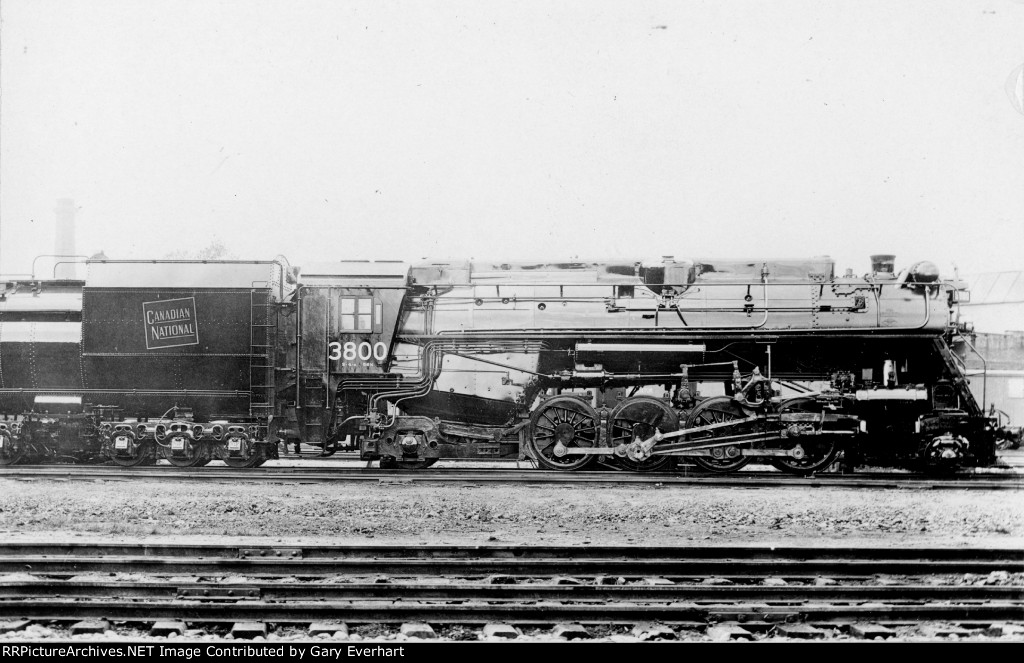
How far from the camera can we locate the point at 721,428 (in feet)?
34.4

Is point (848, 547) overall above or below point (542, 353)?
below

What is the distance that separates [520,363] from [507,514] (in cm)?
311

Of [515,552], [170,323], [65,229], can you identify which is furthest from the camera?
[170,323]

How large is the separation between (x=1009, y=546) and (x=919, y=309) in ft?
14.4

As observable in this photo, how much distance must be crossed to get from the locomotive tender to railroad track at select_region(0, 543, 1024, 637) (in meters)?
4.14

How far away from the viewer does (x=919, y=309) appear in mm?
10430

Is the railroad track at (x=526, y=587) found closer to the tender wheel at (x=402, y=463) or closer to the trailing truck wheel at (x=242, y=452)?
the trailing truck wheel at (x=242, y=452)

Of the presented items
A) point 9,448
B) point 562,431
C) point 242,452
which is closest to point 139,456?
point 242,452

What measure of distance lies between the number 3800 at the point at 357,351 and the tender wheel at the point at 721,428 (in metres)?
4.16

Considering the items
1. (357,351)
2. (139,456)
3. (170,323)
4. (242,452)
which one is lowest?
(139,456)

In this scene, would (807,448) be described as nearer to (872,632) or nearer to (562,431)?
(562,431)

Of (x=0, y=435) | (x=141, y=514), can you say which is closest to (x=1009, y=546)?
(x=141, y=514)

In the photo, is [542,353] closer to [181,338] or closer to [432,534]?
[432,534]


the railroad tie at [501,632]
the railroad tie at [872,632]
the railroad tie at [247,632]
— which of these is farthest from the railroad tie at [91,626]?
the railroad tie at [872,632]
